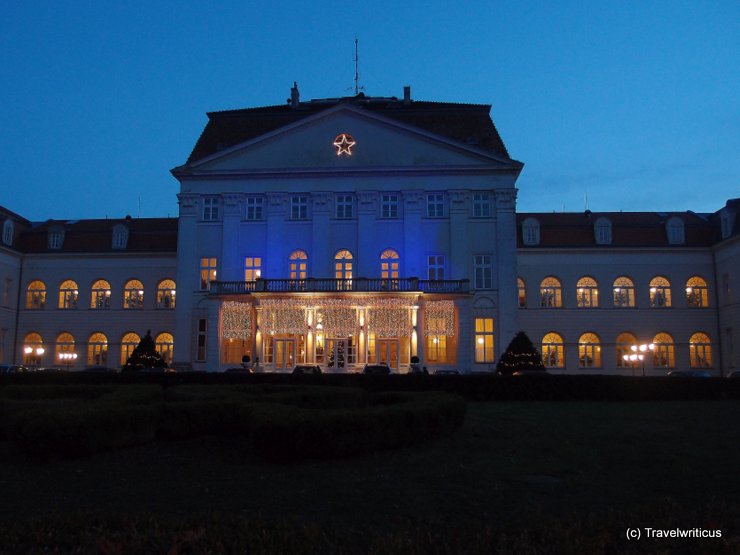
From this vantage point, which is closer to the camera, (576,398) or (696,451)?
(696,451)

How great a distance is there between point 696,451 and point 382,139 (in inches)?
1465

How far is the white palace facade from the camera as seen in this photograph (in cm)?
4638

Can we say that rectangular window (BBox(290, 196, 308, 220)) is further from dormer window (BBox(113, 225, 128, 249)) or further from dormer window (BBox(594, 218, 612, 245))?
dormer window (BBox(594, 218, 612, 245))

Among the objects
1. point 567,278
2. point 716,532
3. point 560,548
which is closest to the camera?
point 560,548

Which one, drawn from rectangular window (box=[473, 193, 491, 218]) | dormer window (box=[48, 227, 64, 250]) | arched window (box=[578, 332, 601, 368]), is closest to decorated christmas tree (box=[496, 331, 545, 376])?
rectangular window (box=[473, 193, 491, 218])

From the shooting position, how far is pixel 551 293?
52.9m

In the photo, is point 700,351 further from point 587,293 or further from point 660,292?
point 587,293

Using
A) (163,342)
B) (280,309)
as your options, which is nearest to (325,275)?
(280,309)

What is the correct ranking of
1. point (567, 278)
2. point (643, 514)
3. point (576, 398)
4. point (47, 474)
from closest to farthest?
point (643, 514) < point (47, 474) < point (576, 398) < point (567, 278)

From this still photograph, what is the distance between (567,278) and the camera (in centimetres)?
5284

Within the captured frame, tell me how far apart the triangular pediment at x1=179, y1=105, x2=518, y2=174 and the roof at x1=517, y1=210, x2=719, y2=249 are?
8.01 meters

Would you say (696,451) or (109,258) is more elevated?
(109,258)

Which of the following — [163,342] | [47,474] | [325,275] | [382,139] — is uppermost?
[382,139]

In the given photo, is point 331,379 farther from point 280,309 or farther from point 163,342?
point 163,342
